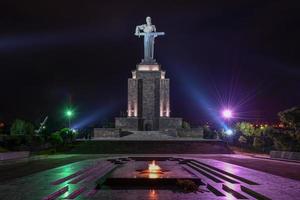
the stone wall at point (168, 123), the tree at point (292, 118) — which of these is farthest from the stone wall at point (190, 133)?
the tree at point (292, 118)

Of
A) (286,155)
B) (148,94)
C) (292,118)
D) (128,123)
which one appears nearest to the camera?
(286,155)

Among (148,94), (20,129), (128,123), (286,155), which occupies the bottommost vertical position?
(286,155)

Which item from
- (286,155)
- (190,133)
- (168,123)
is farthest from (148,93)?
(286,155)

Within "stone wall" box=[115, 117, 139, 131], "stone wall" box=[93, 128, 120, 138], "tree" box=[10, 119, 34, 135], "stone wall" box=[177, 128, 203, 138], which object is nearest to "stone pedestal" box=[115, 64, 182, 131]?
"stone wall" box=[115, 117, 139, 131]

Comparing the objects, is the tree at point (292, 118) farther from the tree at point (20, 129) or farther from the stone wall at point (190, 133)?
the tree at point (20, 129)

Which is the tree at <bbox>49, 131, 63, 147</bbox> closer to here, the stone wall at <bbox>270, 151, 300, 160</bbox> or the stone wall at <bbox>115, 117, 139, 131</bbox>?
the stone wall at <bbox>115, 117, 139, 131</bbox>

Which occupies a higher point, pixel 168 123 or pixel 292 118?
pixel 168 123

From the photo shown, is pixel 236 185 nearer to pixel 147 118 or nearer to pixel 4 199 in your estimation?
pixel 4 199

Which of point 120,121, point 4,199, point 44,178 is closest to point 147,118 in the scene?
point 120,121

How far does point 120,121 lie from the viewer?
46.2 meters

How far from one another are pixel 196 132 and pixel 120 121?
9.91 meters

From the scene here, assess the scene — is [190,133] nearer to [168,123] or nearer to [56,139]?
[168,123]

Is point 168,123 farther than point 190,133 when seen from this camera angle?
Yes

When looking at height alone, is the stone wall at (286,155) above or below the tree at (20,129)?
below
